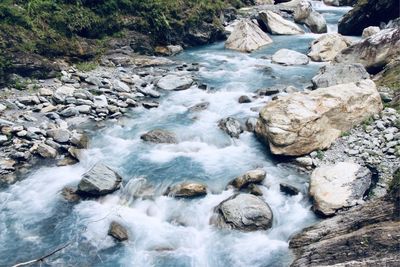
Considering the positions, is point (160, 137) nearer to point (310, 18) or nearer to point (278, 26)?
point (278, 26)

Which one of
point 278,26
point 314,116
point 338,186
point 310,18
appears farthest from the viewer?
point 310,18

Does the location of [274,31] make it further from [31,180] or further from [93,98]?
[31,180]

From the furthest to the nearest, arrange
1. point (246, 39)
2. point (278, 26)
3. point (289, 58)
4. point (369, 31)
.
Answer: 1. point (278, 26)
2. point (246, 39)
3. point (369, 31)
4. point (289, 58)

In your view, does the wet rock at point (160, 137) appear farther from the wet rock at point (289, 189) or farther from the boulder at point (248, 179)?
the wet rock at point (289, 189)

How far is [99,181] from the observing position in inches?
399

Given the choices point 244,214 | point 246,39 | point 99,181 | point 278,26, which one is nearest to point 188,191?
point 244,214

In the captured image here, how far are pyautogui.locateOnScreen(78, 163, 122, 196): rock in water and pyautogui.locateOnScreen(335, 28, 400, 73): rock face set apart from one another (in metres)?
10.8

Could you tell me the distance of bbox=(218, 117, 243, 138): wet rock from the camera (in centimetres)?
1271

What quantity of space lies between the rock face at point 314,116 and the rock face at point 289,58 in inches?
270

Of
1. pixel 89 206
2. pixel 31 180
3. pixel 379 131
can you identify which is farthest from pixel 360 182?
pixel 31 180

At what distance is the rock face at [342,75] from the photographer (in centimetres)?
1398

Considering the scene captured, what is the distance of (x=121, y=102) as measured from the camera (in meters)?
15.0

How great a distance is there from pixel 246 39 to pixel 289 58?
138 inches

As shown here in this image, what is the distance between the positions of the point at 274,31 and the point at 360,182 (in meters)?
17.2
